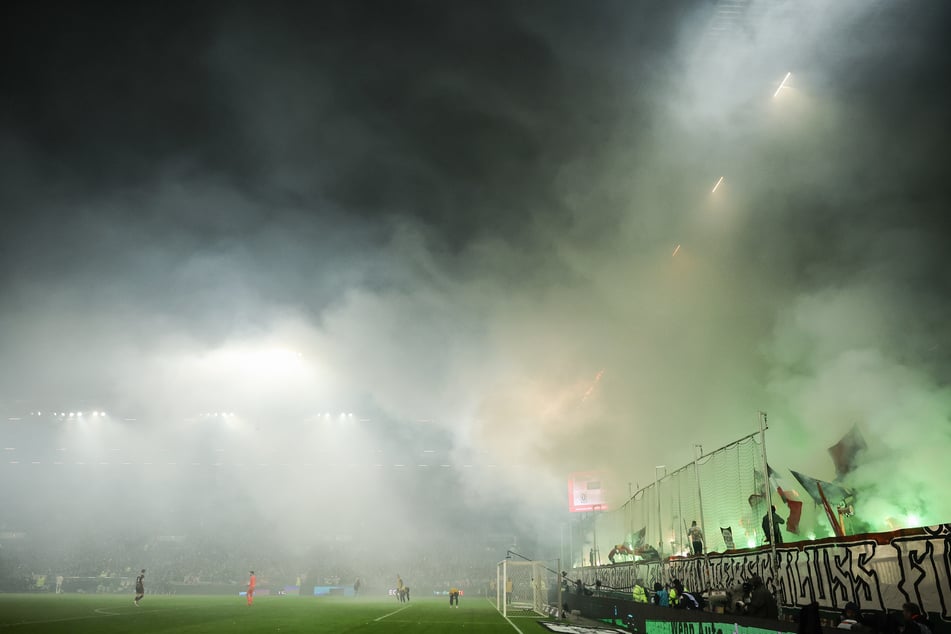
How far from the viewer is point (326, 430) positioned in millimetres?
57312

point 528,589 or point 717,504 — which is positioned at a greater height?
point 717,504

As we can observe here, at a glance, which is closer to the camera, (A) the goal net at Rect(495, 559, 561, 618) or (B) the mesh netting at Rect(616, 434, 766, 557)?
(B) the mesh netting at Rect(616, 434, 766, 557)

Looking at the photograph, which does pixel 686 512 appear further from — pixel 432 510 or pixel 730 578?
pixel 432 510

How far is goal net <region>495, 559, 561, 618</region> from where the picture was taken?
98.6ft

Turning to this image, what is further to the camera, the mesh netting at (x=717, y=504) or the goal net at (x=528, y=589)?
the goal net at (x=528, y=589)

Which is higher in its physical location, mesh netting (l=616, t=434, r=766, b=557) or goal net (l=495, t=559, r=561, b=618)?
mesh netting (l=616, t=434, r=766, b=557)

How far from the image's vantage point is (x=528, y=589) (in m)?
42.9

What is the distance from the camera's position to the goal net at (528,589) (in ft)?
98.6

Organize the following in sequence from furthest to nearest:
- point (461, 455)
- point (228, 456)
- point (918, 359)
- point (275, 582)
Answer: point (461, 455)
point (228, 456)
point (275, 582)
point (918, 359)

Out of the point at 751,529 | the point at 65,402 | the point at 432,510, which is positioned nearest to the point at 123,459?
the point at 65,402

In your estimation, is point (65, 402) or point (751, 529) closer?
point (751, 529)

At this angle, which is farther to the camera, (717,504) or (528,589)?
(528,589)

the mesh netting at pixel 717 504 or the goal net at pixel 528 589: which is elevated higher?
the mesh netting at pixel 717 504

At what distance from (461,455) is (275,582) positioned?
20.6m
